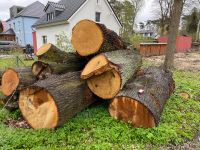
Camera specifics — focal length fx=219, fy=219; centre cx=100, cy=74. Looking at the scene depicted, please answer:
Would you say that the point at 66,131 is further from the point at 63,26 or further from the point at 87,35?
the point at 63,26

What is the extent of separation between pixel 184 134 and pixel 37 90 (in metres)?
2.48

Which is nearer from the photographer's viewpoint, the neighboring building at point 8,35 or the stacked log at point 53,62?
the stacked log at point 53,62

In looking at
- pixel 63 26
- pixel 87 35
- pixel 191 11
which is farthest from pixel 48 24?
pixel 191 11

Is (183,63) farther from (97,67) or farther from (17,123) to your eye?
(17,123)

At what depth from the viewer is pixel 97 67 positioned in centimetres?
372

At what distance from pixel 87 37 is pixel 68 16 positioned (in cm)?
1458

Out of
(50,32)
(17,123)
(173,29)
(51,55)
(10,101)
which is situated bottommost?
(17,123)

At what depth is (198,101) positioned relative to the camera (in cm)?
532

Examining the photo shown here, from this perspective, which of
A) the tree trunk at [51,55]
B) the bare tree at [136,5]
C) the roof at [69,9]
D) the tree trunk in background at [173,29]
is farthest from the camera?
the bare tree at [136,5]

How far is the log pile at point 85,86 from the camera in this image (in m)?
3.48

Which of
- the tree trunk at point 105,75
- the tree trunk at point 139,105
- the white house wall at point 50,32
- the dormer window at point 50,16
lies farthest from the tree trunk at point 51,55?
the dormer window at point 50,16

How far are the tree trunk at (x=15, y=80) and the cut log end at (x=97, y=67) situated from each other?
133 centimetres

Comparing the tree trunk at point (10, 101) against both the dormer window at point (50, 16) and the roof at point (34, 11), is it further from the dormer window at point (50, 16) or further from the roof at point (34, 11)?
the roof at point (34, 11)

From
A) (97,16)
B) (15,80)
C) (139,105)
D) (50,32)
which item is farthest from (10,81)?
(97,16)
